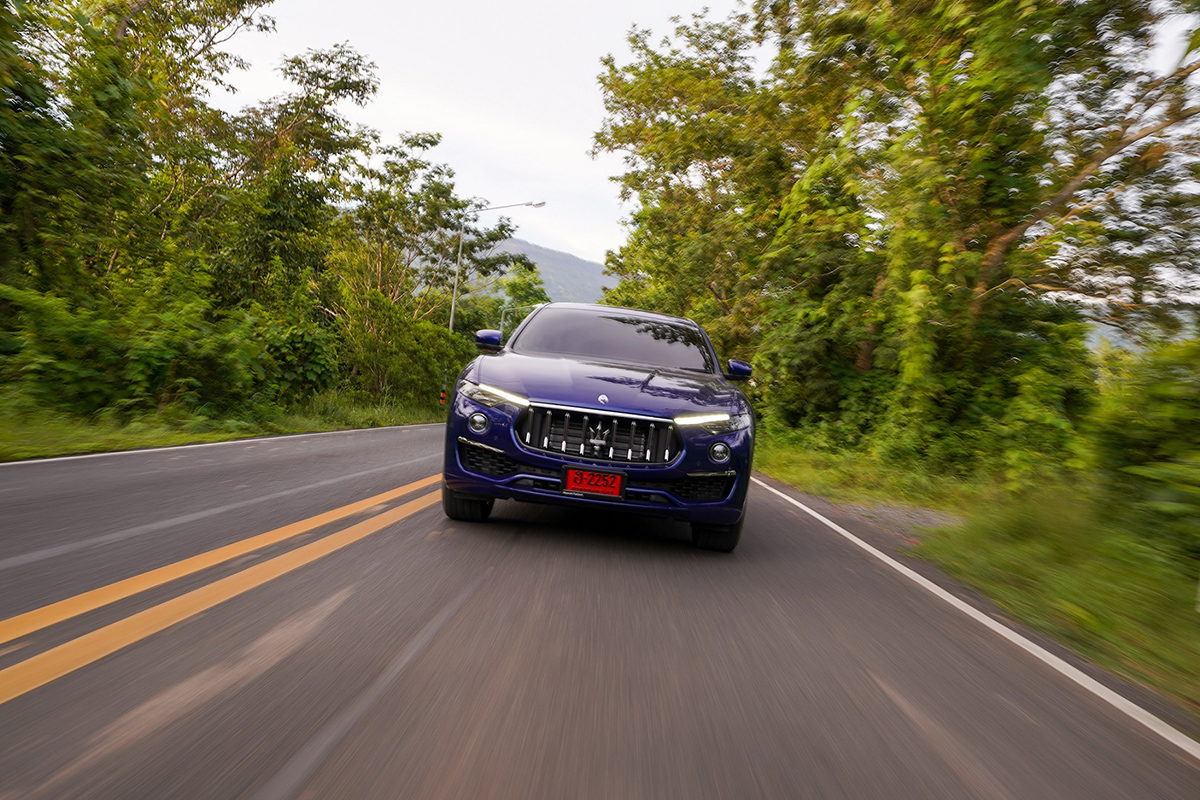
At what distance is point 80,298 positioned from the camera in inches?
438

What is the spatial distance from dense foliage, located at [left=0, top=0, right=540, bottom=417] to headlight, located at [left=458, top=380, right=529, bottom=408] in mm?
7089

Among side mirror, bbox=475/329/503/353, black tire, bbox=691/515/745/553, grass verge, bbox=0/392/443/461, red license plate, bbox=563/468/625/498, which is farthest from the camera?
grass verge, bbox=0/392/443/461

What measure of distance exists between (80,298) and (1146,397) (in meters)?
12.5

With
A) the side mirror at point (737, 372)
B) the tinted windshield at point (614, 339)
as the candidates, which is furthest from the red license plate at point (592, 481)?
the side mirror at point (737, 372)

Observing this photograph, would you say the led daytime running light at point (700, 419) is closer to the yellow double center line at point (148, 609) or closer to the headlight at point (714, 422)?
the headlight at point (714, 422)

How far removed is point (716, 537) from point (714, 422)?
2.60 feet

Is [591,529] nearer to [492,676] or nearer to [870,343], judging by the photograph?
[492,676]

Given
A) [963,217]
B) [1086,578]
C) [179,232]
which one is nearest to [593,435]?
[1086,578]

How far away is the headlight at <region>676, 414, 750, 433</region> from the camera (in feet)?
16.1

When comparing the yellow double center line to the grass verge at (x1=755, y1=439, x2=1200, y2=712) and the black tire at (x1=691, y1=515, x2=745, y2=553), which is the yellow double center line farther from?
the grass verge at (x1=755, y1=439, x2=1200, y2=712)

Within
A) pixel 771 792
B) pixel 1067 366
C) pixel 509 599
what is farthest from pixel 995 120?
pixel 771 792

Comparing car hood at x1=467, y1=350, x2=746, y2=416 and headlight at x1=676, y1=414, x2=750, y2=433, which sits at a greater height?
car hood at x1=467, y1=350, x2=746, y2=416

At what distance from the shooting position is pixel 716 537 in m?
5.22

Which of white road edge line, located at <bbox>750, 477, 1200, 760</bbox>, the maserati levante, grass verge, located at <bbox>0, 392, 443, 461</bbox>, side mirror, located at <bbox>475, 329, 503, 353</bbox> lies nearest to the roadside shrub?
white road edge line, located at <bbox>750, 477, 1200, 760</bbox>
